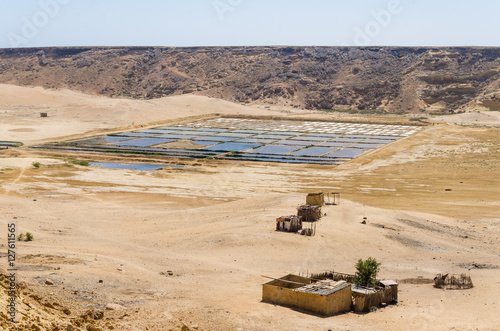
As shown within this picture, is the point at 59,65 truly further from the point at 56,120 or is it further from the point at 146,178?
the point at 146,178

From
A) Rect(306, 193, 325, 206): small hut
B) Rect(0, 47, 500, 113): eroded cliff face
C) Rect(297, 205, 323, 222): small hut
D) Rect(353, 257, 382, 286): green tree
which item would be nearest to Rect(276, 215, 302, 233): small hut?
Rect(297, 205, 323, 222): small hut

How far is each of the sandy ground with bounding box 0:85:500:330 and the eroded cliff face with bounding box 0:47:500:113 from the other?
166 feet

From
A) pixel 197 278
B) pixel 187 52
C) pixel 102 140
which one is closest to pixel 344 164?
pixel 102 140

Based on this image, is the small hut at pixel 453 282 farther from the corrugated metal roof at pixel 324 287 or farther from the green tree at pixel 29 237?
the green tree at pixel 29 237

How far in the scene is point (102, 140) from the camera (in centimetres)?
5859

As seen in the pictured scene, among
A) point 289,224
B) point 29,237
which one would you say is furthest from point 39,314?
point 289,224

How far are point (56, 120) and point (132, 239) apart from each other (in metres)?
52.3

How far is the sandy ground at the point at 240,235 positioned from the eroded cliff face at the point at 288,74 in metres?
50.7

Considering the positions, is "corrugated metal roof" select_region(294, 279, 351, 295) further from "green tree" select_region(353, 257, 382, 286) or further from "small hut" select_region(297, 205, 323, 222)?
"small hut" select_region(297, 205, 323, 222)

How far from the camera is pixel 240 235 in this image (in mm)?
22672

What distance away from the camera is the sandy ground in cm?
1549

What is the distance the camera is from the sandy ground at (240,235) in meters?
15.5

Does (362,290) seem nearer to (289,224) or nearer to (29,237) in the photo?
(289,224)

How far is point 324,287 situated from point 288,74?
3750 inches
